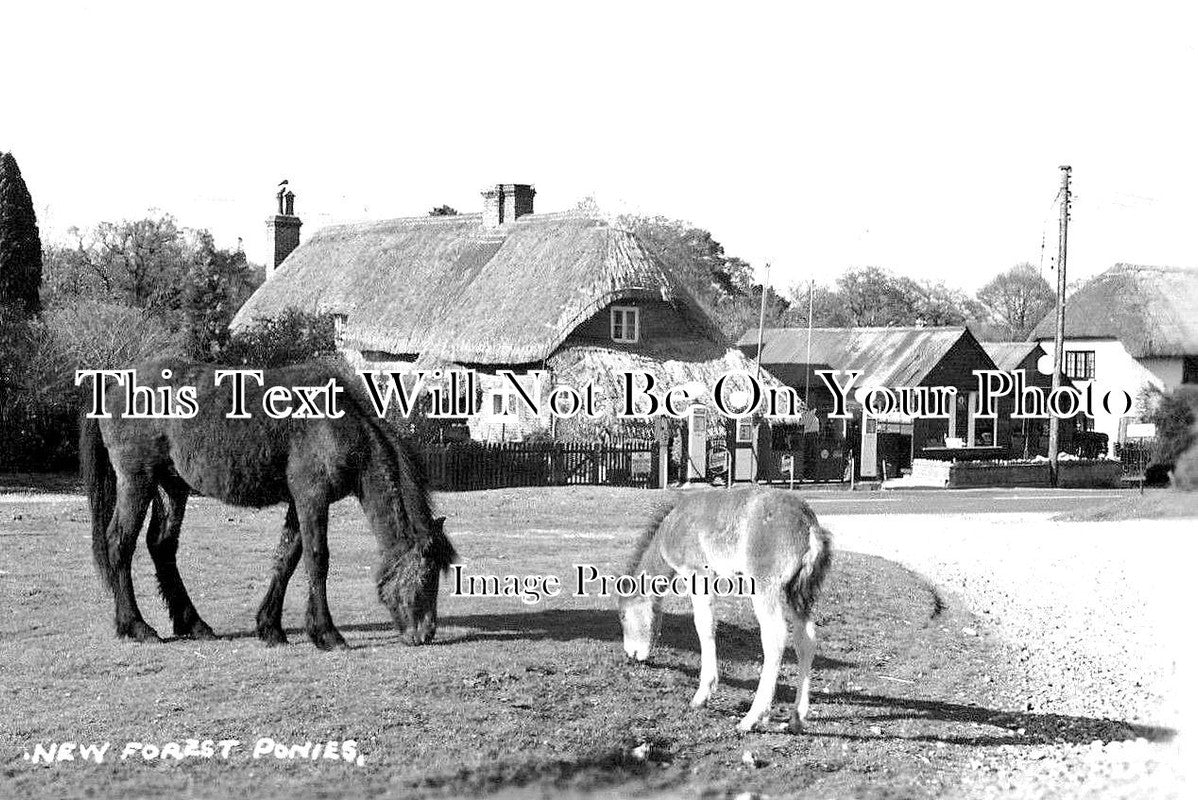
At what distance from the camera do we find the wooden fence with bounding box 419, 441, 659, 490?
2555 cm

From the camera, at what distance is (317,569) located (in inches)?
375

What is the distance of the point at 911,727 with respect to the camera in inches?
372

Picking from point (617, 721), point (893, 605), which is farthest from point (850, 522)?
point (617, 721)

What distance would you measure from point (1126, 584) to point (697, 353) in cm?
1842

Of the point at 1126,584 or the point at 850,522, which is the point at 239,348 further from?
the point at 1126,584

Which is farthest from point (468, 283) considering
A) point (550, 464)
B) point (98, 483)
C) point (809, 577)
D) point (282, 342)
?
point (809, 577)

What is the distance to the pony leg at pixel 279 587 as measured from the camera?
978 centimetres

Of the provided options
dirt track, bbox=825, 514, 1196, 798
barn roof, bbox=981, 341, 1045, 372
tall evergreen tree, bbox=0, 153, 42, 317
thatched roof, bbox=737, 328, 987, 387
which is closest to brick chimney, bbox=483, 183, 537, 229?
thatched roof, bbox=737, 328, 987, 387

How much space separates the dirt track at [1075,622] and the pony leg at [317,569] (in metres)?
4.49

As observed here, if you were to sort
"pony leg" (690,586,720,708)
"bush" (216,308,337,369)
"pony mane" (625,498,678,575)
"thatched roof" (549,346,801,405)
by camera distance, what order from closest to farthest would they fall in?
"pony leg" (690,586,720,708)
"pony mane" (625,498,678,575)
"bush" (216,308,337,369)
"thatched roof" (549,346,801,405)

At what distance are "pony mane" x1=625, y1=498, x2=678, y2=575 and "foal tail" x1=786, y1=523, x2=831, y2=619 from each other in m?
1.10

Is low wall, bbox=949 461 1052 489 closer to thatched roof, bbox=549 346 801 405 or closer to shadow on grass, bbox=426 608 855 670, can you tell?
→ thatched roof, bbox=549 346 801 405

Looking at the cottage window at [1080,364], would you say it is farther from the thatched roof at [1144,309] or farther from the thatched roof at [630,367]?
the thatched roof at [630,367]
